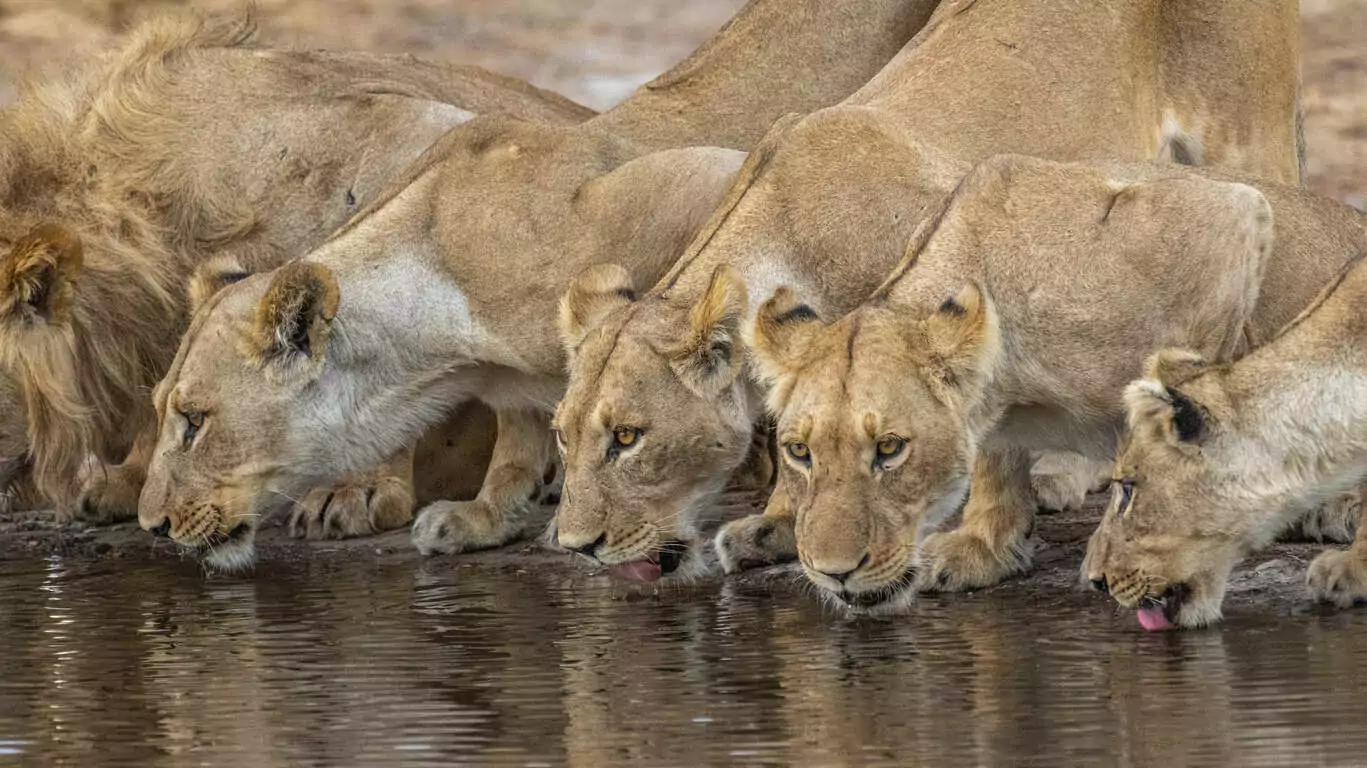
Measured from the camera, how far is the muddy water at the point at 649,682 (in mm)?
5066

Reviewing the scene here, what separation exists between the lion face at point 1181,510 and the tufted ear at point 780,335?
0.82 meters

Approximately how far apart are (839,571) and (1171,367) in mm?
947

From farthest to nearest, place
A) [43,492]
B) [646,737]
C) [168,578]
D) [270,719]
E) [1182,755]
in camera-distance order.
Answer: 1. [43,492]
2. [168,578]
3. [270,719]
4. [646,737]
5. [1182,755]

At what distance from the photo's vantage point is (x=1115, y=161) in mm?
7332

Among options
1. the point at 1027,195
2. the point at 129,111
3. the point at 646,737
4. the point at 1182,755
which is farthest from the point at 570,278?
the point at 1182,755

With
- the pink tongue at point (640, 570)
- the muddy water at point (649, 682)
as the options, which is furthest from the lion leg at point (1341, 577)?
Answer: the pink tongue at point (640, 570)

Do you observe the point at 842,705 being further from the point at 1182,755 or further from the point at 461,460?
the point at 461,460

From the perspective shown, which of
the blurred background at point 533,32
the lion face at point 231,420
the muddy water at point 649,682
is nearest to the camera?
the muddy water at point 649,682

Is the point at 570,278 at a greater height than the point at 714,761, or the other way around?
the point at 570,278

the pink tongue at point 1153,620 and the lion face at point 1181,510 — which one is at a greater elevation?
the lion face at point 1181,510

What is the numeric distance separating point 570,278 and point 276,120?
5.78 feet

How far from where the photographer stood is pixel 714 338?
6840mm

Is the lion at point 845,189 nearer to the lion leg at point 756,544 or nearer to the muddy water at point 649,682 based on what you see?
the lion leg at point 756,544

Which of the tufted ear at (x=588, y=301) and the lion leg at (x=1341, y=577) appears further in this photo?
the tufted ear at (x=588, y=301)
